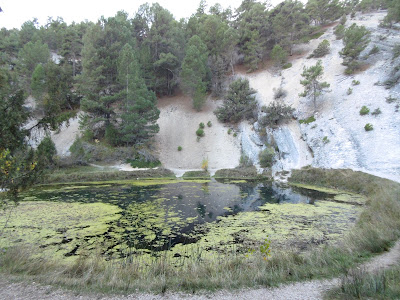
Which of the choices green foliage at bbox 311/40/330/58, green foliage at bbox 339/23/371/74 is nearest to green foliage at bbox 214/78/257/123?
green foliage at bbox 339/23/371/74

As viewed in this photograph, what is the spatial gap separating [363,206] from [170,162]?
22.9 meters

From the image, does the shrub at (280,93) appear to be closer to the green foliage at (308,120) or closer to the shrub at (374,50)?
the green foliage at (308,120)

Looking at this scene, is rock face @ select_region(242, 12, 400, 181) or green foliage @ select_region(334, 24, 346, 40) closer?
rock face @ select_region(242, 12, 400, 181)

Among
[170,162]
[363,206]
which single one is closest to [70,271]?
[363,206]

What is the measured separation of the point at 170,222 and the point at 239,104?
27.8 metres

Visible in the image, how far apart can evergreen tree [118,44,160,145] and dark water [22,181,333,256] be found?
→ 12.9 m

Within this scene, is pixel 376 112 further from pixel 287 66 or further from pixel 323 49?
pixel 287 66

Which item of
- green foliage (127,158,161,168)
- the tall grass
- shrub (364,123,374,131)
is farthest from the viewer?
green foliage (127,158,161,168)

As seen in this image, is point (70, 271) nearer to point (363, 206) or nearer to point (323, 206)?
point (323, 206)

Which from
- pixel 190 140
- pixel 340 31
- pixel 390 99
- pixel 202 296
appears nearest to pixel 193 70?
pixel 190 140

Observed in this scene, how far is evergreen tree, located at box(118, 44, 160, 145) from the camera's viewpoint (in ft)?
94.4

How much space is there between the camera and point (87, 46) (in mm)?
30875

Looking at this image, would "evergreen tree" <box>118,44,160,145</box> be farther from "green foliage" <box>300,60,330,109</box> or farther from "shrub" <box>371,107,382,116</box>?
"shrub" <box>371,107,382,116</box>

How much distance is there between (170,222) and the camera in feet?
32.9
